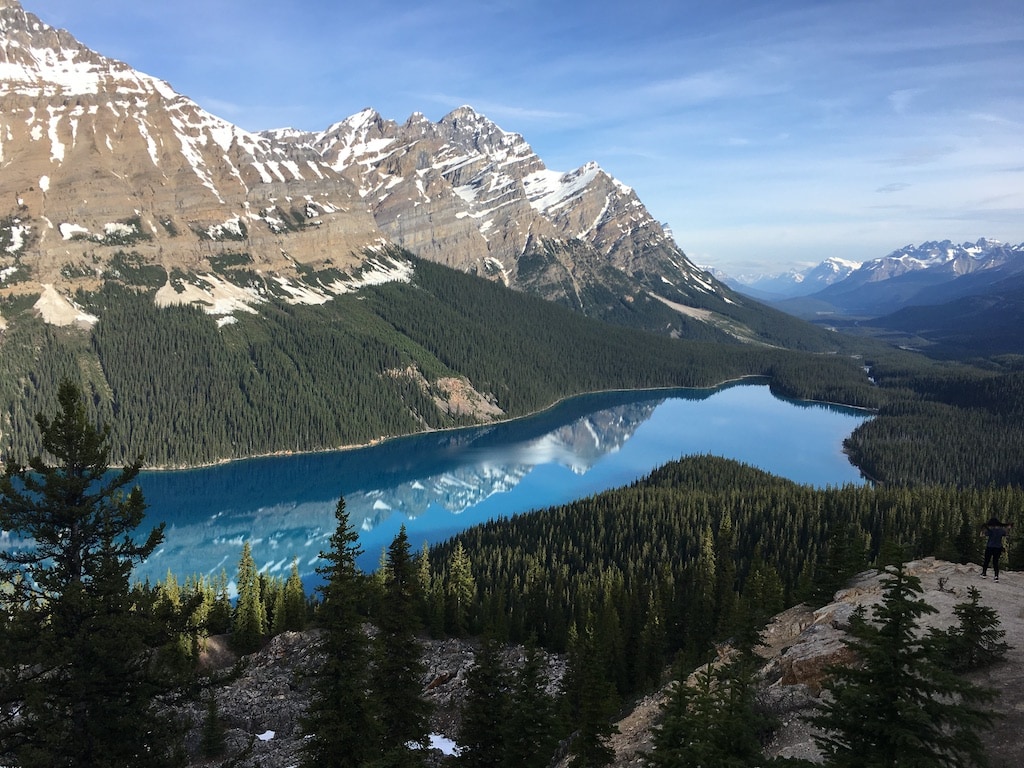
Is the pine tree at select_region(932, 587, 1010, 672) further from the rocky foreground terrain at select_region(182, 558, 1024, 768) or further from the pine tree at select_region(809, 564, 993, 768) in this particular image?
the pine tree at select_region(809, 564, 993, 768)

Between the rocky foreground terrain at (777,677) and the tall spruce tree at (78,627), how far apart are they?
99.4 inches

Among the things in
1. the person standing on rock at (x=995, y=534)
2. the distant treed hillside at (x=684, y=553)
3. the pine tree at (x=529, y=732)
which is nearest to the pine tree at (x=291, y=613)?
the distant treed hillside at (x=684, y=553)

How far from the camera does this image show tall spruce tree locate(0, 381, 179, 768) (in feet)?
59.8

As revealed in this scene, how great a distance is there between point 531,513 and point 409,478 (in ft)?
196

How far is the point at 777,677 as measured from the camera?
98.8 ft

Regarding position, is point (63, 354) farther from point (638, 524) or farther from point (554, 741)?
point (554, 741)

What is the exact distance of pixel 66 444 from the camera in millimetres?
19891

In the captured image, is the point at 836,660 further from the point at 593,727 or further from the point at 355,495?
the point at 355,495

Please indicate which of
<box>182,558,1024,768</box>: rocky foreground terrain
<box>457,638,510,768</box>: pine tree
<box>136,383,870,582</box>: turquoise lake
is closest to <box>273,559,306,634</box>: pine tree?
<box>182,558,1024,768</box>: rocky foreground terrain

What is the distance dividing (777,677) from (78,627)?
1041 inches

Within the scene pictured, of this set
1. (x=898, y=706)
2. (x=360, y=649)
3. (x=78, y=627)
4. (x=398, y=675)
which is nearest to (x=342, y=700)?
(x=360, y=649)

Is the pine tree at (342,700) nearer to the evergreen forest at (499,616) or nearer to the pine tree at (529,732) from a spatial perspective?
the evergreen forest at (499,616)

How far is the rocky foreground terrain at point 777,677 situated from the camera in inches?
883

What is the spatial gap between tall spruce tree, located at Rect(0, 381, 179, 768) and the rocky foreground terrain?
99.4 inches
